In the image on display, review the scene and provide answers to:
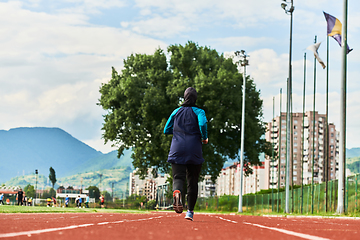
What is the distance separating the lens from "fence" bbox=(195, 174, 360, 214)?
20.2 metres

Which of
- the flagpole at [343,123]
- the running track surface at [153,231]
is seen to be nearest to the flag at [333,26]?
the flagpole at [343,123]

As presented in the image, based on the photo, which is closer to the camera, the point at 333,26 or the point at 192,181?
the point at 192,181

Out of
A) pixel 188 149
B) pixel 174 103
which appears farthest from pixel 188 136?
pixel 174 103

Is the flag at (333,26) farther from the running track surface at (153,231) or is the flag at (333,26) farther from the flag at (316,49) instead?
the running track surface at (153,231)

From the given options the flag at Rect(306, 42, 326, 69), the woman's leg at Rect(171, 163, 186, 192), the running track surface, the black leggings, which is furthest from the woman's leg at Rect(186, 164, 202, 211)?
the flag at Rect(306, 42, 326, 69)

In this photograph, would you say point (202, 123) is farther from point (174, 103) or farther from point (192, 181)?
point (174, 103)

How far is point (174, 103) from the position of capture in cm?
3541

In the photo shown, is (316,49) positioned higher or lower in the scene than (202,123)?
higher

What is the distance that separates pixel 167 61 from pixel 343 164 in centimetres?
2287

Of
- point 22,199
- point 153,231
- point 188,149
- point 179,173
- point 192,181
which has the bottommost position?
point 22,199

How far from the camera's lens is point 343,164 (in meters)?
18.0

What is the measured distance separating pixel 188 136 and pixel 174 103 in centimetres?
2719

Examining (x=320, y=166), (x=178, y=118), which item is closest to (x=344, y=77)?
(x=178, y=118)

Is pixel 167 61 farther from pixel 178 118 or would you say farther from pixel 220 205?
pixel 178 118
